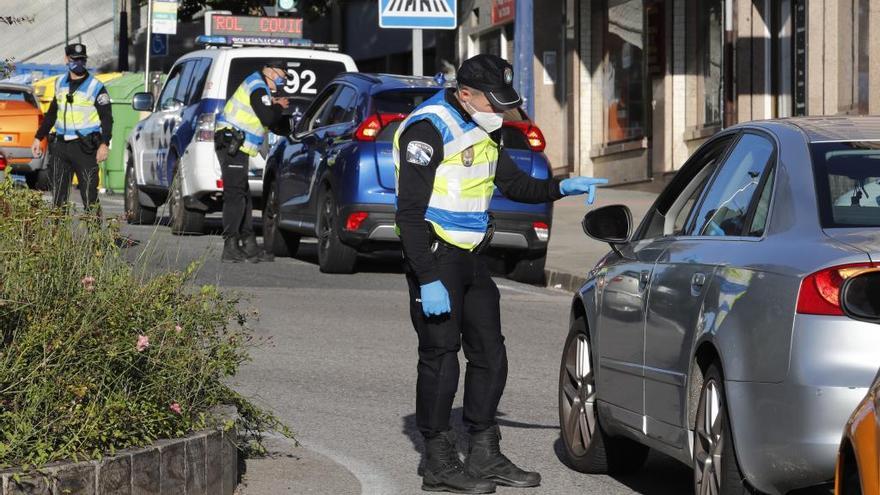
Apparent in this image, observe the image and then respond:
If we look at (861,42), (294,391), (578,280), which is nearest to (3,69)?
(294,391)

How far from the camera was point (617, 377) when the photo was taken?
659cm

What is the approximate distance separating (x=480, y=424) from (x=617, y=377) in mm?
615

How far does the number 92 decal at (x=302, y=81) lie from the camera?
18.3 m

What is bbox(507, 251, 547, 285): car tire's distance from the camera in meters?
15.2

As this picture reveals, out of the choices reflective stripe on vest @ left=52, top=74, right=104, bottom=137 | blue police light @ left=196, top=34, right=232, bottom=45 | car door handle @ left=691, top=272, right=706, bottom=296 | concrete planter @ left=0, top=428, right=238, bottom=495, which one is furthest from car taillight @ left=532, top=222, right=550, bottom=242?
car door handle @ left=691, top=272, right=706, bottom=296

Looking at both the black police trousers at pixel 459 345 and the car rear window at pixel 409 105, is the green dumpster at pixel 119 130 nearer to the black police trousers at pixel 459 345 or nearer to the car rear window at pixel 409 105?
the car rear window at pixel 409 105

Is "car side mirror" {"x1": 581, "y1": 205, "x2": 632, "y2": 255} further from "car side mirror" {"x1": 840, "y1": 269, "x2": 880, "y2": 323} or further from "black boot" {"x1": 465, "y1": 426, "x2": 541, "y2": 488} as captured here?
"car side mirror" {"x1": 840, "y1": 269, "x2": 880, "y2": 323}

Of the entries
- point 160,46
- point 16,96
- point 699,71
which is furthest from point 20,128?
point 699,71

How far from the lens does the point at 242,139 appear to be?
15.6m

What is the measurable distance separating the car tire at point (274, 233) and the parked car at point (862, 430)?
1215 cm

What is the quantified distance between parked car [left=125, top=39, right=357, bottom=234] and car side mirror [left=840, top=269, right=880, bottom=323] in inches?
493

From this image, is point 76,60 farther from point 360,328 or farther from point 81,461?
point 81,461

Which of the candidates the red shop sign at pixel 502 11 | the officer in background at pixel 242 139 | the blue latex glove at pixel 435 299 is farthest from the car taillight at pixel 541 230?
the red shop sign at pixel 502 11

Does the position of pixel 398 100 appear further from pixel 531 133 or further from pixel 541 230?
pixel 541 230
